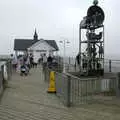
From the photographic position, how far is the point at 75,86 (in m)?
9.61

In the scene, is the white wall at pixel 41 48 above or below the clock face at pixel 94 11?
below

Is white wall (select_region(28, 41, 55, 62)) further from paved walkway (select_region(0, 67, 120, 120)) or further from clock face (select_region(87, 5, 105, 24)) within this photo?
paved walkway (select_region(0, 67, 120, 120))

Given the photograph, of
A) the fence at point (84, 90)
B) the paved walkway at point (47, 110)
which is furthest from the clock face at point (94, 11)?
the paved walkway at point (47, 110)

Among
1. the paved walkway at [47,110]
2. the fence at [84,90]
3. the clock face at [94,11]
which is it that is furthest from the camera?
the clock face at [94,11]

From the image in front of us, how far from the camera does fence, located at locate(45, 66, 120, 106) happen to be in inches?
341

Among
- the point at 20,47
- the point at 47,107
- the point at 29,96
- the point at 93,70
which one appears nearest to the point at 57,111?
the point at 47,107

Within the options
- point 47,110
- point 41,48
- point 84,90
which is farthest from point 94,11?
point 41,48

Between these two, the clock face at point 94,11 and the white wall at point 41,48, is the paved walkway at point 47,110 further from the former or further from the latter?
the white wall at point 41,48

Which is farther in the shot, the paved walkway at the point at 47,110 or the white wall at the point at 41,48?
the white wall at the point at 41,48

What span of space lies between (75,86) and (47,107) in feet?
6.21

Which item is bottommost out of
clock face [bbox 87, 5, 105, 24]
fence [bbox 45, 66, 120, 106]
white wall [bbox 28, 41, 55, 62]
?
fence [bbox 45, 66, 120, 106]

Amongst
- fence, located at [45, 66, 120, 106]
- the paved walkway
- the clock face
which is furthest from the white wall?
the paved walkway

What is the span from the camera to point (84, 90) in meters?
9.30

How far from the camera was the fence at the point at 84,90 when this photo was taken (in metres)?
8.66
